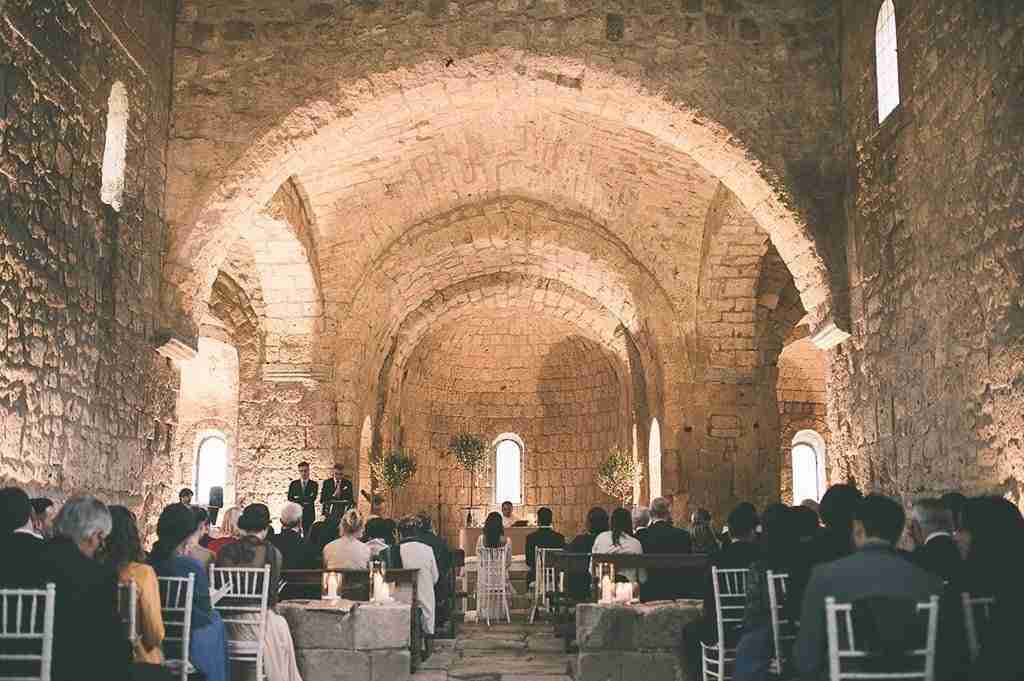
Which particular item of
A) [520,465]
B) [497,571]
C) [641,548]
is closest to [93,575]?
[641,548]

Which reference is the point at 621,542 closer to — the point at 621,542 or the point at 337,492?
the point at 621,542

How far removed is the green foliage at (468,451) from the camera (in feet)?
73.3

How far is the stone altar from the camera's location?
→ 7.44m

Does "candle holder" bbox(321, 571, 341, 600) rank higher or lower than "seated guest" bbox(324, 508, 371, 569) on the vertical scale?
lower

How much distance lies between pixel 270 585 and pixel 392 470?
11572 millimetres

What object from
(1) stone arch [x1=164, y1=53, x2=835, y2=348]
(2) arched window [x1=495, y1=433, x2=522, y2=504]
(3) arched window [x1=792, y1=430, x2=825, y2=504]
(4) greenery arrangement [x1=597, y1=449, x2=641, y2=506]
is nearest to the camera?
(1) stone arch [x1=164, y1=53, x2=835, y2=348]

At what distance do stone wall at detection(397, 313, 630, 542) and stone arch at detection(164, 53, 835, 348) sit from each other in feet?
37.2

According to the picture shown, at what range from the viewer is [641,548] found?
887 centimetres

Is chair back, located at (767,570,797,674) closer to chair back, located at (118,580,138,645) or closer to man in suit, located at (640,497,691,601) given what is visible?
man in suit, located at (640,497,691,601)

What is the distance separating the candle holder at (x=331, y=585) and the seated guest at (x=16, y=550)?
3231mm

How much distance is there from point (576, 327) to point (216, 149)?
479 inches

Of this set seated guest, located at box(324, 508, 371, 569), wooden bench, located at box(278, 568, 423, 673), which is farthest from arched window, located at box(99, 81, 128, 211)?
wooden bench, located at box(278, 568, 423, 673)

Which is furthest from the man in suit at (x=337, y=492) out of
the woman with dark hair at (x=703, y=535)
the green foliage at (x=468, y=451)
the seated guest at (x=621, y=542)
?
the green foliage at (x=468, y=451)

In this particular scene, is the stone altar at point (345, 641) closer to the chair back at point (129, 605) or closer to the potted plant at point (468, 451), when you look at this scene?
the chair back at point (129, 605)
